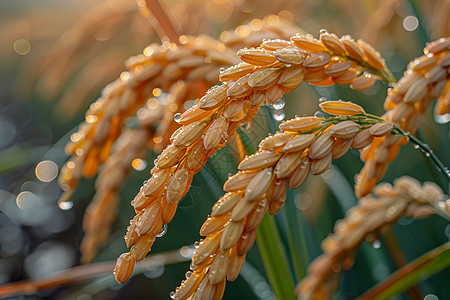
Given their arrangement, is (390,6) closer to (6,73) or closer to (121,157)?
(121,157)

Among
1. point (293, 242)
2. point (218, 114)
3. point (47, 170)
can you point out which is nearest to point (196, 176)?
point (293, 242)

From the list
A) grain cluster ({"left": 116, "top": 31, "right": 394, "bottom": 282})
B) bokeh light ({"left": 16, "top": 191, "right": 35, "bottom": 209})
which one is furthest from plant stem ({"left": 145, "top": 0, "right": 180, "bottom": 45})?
bokeh light ({"left": 16, "top": 191, "right": 35, "bottom": 209})

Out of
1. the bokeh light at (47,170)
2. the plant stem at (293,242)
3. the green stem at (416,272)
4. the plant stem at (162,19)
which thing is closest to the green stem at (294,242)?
the plant stem at (293,242)

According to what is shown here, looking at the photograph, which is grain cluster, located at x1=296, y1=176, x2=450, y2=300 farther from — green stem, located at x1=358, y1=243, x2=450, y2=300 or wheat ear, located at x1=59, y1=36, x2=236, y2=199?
wheat ear, located at x1=59, y1=36, x2=236, y2=199

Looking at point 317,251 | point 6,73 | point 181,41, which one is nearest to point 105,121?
point 181,41

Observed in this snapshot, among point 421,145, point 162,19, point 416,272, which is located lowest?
point 416,272

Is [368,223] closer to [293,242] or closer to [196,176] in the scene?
[293,242]

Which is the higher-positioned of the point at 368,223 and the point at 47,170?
the point at 47,170
